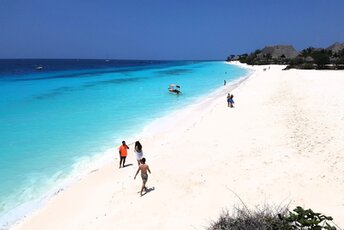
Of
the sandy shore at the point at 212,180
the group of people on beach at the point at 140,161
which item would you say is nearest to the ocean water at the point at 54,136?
the sandy shore at the point at 212,180

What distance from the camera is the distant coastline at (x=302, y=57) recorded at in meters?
52.9

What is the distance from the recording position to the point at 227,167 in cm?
1070

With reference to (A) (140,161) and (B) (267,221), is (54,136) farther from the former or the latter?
(B) (267,221)

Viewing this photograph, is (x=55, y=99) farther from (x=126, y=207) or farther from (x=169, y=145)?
(x=126, y=207)

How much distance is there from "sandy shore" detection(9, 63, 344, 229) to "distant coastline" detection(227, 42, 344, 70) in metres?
42.4

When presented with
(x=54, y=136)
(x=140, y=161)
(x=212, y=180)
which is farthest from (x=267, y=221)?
(x=54, y=136)

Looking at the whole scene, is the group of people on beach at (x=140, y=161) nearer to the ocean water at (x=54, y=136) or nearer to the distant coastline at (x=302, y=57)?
the ocean water at (x=54, y=136)

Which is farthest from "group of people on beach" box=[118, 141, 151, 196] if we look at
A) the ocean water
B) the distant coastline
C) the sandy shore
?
the distant coastline

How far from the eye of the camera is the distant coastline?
52947mm

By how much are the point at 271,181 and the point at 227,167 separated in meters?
1.81

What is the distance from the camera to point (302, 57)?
66688 mm

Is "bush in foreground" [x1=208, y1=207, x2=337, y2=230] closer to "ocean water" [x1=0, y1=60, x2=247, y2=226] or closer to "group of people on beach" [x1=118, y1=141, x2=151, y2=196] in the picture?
"group of people on beach" [x1=118, y1=141, x2=151, y2=196]

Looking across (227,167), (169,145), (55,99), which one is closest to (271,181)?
(227,167)

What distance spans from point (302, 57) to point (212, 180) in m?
65.5
